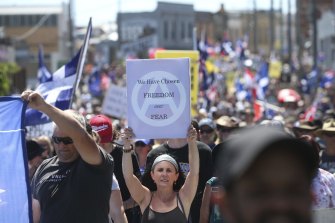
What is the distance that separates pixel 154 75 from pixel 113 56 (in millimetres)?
72412

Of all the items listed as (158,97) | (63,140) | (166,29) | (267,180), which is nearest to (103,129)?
(158,97)

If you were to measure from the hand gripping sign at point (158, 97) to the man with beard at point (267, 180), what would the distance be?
4.48 meters

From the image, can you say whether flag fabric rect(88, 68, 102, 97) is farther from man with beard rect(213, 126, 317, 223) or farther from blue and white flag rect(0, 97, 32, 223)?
man with beard rect(213, 126, 317, 223)

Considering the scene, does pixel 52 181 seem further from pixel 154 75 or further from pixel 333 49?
pixel 333 49

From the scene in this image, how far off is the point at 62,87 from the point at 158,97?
452 centimetres

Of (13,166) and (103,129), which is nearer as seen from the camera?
(13,166)

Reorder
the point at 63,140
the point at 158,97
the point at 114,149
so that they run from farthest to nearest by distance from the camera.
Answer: the point at 114,149 → the point at 158,97 → the point at 63,140

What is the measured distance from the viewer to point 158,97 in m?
6.85

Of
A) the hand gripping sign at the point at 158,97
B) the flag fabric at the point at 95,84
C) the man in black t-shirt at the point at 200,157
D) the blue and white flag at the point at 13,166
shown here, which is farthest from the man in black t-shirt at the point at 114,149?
the flag fabric at the point at 95,84

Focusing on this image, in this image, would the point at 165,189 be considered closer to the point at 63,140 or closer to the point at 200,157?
the point at 200,157

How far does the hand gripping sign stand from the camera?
6.66m

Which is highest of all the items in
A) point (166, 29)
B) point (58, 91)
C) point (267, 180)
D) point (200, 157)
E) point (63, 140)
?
point (267, 180)

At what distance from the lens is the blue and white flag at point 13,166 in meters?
5.26

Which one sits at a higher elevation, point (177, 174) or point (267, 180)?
point (267, 180)
